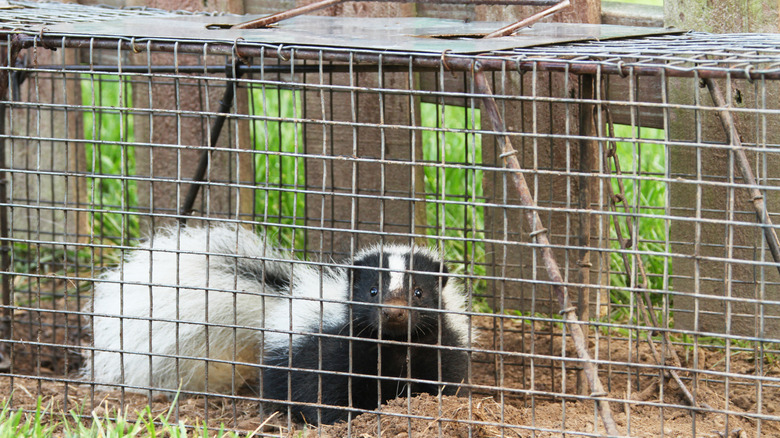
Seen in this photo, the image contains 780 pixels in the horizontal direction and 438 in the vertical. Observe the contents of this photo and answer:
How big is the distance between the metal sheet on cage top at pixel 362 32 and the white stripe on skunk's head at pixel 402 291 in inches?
31.4

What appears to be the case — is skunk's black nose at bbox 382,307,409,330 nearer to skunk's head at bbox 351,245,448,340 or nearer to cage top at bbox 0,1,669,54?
skunk's head at bbox 351,245,448,340

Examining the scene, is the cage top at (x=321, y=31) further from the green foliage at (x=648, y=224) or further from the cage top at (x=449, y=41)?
the green foliage at (x=648, y=224)

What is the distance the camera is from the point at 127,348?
3936 millimetres

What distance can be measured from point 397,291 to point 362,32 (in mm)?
971

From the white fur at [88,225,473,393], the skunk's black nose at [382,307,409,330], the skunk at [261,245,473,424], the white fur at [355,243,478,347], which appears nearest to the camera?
the skunk's black nose at [382,307,409,330]

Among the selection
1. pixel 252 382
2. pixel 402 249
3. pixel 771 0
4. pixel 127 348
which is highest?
pixel 771 0

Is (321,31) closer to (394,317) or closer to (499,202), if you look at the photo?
(394,317)

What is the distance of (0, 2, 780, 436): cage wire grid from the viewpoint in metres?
2.65

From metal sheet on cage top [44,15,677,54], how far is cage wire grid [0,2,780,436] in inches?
2.4

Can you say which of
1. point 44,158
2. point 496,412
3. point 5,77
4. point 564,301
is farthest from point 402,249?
point 44,158

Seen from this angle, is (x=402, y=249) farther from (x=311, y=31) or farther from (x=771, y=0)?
(x=771, y=0)

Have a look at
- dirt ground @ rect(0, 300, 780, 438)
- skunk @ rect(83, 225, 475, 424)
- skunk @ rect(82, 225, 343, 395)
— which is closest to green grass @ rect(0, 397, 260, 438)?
dirt ground @ rect(0, 300, 780, 438)

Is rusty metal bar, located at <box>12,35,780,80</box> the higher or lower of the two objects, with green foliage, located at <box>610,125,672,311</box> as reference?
higher

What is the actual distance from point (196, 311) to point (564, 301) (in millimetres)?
1859
